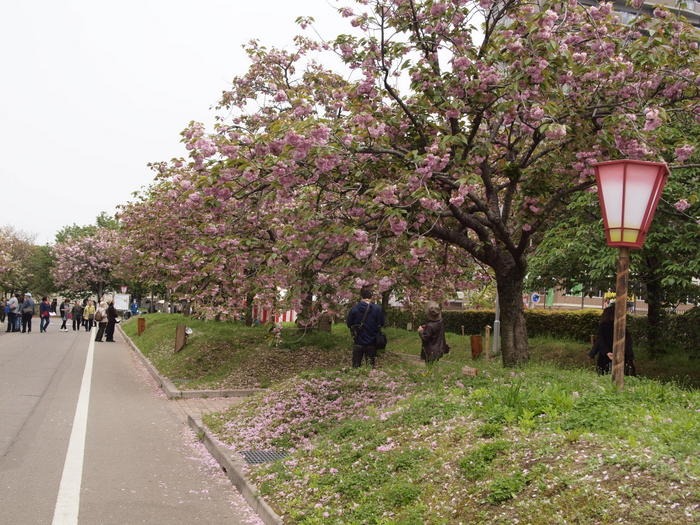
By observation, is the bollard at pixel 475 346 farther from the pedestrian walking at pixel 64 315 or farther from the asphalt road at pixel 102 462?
the pedestrian walking at pixel 64 315

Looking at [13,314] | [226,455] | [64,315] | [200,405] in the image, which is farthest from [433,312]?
[64,315]

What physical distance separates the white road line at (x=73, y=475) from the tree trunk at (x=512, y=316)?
6.07 m

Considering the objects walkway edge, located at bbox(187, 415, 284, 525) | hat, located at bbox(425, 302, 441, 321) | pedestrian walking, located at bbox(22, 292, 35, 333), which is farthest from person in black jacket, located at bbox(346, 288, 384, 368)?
pedestrian walking, located at bbox(22, 292, 35, 333)

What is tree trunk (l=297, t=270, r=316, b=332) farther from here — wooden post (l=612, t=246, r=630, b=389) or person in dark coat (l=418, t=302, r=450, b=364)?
wooden post (l=612, t=246, r=630, b=389)

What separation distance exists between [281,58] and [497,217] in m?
9.89

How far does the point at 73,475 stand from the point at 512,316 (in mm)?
6476

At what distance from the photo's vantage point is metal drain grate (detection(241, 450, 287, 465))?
7.23 meters

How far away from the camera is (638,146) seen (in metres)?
8.19

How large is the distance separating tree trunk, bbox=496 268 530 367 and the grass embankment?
119 cm

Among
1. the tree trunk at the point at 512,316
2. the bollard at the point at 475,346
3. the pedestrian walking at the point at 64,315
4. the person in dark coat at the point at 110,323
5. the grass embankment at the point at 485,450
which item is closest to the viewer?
the grass embankment at the point at 485,450

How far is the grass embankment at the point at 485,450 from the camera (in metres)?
3.98

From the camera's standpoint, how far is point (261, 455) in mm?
7457

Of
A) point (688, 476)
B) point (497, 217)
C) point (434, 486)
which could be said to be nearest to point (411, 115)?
point (497, 217)

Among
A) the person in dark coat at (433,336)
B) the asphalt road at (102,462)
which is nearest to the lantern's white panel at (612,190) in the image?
the asphalt road at (102,462)
